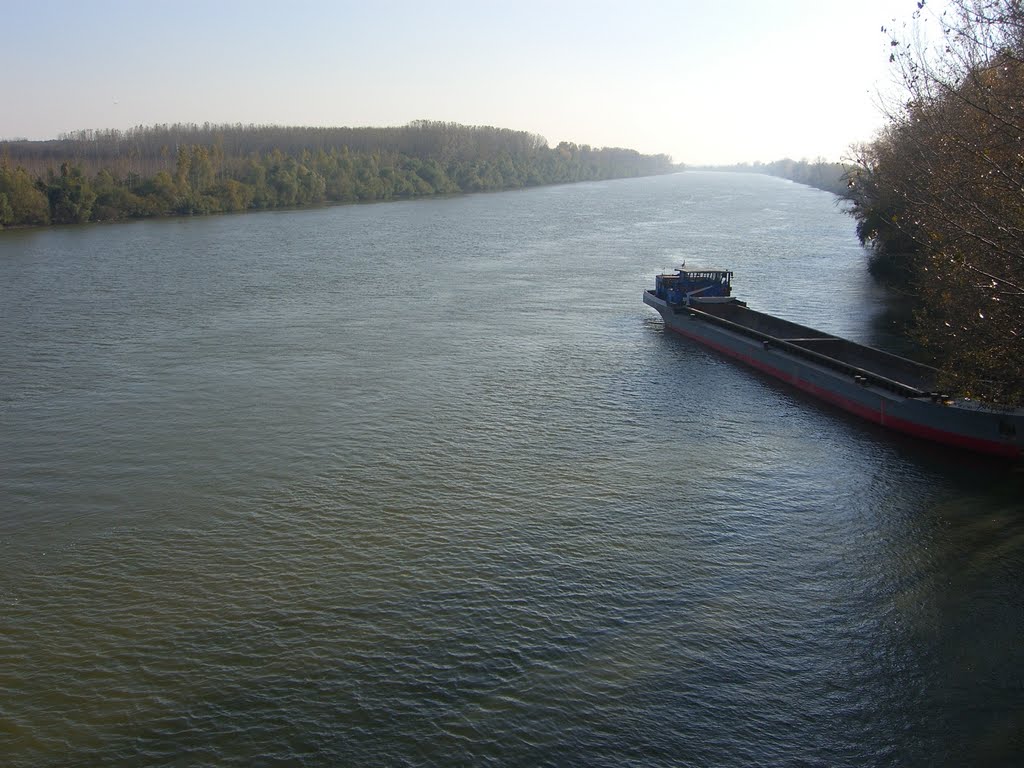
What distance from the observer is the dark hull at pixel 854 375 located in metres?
18.4

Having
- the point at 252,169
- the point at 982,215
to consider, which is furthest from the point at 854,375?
the point at 252,169

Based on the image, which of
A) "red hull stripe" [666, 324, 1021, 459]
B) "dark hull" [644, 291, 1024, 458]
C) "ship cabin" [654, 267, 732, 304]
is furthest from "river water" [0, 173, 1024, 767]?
"ship cabin" [654, 267, 732, 304]

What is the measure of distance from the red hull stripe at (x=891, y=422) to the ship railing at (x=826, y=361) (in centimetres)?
68

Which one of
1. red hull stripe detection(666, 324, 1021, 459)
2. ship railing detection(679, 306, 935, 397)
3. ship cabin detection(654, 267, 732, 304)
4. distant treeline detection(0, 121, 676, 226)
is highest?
distant treeline detection(0, 121, 676, 226)

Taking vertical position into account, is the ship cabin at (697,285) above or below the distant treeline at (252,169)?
below

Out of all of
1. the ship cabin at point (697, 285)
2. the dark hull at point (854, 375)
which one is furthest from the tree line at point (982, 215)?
the ship cabin at point (697, 285)

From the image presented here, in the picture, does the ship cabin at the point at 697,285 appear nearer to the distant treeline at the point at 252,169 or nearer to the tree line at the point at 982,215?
the tree line at the point at 982,215

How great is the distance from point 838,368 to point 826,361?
24.1 inches

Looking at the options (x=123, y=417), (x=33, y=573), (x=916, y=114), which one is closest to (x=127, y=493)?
(x=33, y=573)

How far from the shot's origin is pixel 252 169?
85438mm

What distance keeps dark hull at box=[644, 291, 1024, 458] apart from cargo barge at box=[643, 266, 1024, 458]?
0.07 feet

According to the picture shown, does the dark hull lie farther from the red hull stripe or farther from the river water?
the river water

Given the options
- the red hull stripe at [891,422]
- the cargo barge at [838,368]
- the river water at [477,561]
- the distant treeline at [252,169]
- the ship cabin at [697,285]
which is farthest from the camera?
the distant treeline at [252,169]

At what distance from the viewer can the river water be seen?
995 centimetres
